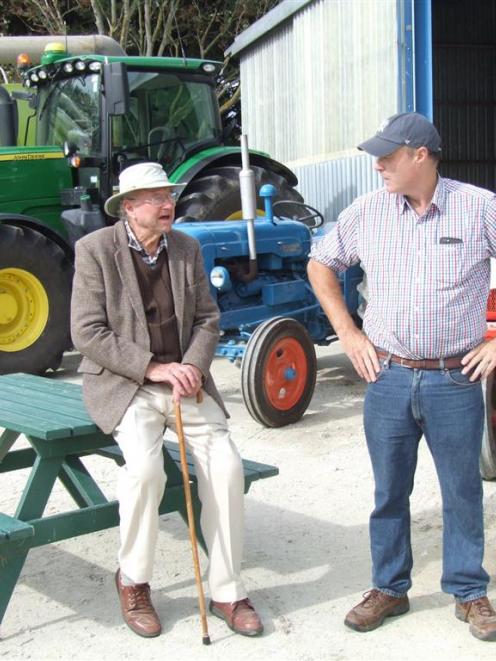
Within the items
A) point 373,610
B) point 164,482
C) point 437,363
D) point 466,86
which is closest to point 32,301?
point 164,482

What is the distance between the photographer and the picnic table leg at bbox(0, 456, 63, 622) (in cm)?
341

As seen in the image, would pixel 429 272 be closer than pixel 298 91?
Yes

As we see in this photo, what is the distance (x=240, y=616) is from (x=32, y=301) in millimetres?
5250

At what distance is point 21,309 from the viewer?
8227 millimetres

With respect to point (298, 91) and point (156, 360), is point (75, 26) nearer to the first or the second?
point (298, 91)

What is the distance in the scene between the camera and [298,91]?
39.0 ft

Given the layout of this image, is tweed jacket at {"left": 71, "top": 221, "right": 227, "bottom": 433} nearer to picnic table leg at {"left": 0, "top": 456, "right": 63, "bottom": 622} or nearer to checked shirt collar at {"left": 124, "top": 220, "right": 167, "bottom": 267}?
checked shirt collar at {"left": 124, "top": 220, "right": 167, "bottom": 267}

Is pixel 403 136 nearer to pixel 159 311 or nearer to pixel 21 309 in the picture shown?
pixel 159 311

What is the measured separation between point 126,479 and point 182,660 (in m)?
0.63

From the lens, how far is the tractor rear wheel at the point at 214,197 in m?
8.49

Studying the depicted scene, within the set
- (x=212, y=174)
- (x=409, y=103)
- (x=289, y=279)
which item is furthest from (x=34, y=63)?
(x=289, y=279)

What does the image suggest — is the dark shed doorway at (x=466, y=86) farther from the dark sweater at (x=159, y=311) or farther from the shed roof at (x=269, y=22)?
the dark sweater at (x=159, y=311)

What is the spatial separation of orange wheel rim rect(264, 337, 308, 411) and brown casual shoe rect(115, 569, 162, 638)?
2887 millimetres

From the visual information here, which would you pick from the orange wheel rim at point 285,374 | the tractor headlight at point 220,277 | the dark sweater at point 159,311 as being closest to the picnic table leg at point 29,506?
the dark sweater at point 159,311
